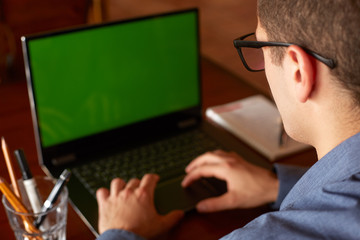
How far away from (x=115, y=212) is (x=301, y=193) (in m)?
0.40

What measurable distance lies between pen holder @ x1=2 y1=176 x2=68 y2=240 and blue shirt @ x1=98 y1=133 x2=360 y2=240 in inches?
15.7

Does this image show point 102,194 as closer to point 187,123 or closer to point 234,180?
point 234,180

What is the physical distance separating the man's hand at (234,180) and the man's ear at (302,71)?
1.31 feet

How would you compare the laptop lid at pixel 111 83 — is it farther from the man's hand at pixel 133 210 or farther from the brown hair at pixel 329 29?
the brown hair at pixel 329 29

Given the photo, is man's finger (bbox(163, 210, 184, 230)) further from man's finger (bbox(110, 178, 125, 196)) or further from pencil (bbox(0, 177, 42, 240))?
pencil (bbox(0, 177, 42, 240))

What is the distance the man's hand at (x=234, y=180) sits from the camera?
106cm

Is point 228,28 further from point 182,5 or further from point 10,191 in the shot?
point 10,191

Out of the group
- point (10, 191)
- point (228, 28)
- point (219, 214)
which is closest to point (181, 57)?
point (219, 214)

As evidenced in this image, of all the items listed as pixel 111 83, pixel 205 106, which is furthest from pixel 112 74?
pixel 205 106

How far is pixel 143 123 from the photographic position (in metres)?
1.31

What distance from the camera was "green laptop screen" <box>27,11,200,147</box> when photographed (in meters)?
1.15

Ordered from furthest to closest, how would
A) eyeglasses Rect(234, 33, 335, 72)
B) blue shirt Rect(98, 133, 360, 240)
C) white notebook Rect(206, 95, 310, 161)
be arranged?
white notebook Rect(206, 95, 310, 161) < eyeglasses Rect(234, 33, 335, 72) < blue shirt Rect(98, 133, 360, 240)

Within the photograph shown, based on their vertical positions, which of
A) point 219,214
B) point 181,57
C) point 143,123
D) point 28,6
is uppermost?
point 28,6

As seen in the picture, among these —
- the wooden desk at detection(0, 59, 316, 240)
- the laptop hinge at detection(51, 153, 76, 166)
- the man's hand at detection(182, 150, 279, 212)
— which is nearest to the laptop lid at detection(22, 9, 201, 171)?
the laptop hinge at detection(51, 153, 76, 166)
